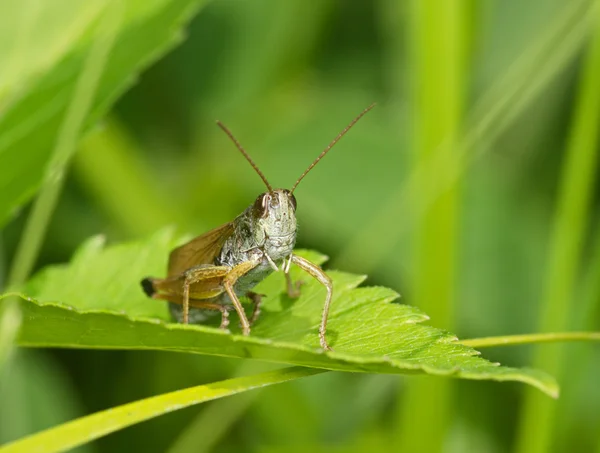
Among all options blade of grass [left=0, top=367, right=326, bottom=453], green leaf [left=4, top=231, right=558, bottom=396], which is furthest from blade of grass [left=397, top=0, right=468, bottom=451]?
blade of grass [left=0, top=367, right=326, bottom=453]

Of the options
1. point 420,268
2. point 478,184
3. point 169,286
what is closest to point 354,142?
point 478,184

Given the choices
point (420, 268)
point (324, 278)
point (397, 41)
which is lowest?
point (324, 278)

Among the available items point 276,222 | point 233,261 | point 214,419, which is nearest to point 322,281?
point 276,222

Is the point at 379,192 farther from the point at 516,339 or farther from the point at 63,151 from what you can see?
the point at 516,339

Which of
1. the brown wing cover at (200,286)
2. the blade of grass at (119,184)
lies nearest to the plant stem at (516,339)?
the brown wing cover at (200,286)

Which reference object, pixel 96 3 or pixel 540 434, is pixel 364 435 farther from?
pixel 96 3
